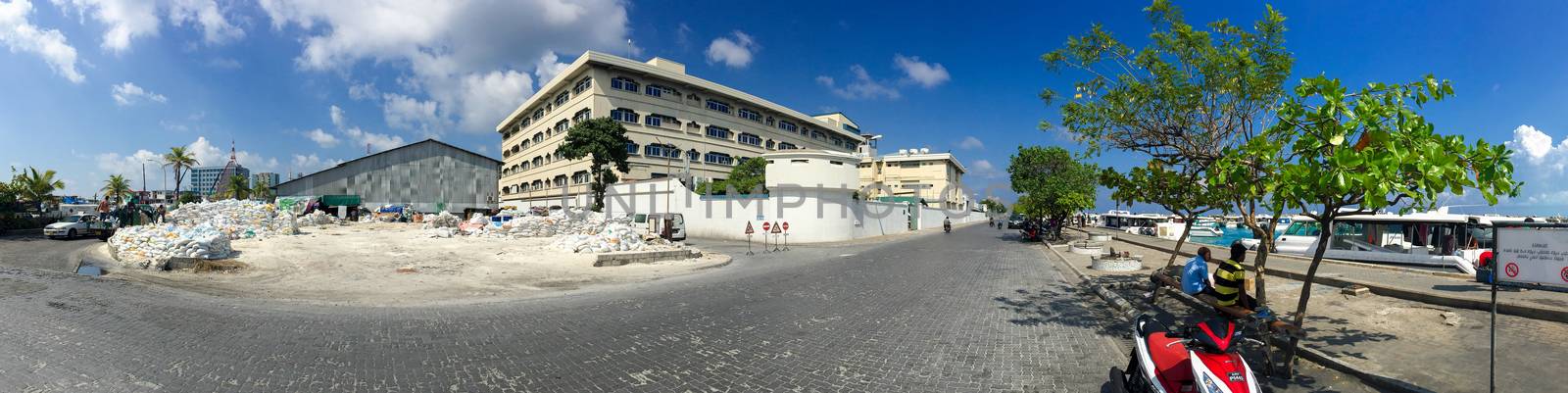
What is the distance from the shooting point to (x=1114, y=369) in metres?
4.55

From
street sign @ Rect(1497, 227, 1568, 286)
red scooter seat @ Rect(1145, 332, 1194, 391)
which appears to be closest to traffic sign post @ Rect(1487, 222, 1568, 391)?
street sign @ Rect(1497, 227, 1568, 286)

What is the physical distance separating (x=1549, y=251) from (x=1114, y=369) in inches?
132

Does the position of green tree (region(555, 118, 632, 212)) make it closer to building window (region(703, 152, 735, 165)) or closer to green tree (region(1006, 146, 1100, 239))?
building window (region(703, 152, 735, 165))

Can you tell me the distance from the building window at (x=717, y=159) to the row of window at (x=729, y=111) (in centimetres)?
456

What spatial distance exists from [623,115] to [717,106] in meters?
11.1

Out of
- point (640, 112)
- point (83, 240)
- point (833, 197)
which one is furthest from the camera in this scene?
point (640, 112)

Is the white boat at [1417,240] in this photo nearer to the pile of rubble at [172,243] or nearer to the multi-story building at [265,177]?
the pile of rubble at [172,243]

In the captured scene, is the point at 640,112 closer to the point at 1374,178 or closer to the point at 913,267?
the point at 913,267

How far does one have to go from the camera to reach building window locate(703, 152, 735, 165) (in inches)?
2156

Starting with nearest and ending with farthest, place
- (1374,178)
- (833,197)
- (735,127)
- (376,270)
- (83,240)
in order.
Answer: (1374,178) < (376,270) < (83,240) < (833,197) < (735,127)

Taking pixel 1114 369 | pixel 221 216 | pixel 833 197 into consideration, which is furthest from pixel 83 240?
pixel 1114 369

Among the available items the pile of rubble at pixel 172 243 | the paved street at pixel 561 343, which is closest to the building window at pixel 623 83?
the pile of rubble at pixel 172 243

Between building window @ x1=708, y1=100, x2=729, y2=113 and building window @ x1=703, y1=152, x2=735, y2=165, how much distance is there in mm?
4612

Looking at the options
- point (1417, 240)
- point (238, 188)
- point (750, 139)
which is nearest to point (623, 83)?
point (750, 139)
